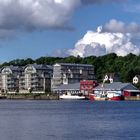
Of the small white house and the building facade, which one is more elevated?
the small white house

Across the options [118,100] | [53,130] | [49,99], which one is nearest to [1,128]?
[53,130]

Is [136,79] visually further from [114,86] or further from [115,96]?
[115,96]

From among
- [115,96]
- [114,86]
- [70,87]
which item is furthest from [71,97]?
[115,96]

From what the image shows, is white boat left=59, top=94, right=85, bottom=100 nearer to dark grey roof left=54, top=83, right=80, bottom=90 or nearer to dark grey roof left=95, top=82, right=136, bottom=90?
dark grey roof left=54, top=83, right=80, bottom=90

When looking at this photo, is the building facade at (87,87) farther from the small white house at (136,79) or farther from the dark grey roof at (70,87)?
the small white house at (136,79)

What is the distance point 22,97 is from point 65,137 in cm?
14470

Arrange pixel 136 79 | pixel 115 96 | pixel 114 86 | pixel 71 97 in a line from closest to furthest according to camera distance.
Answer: pixel 115 96 → pixel 114 86 → pixel 71 97 → pixel 136 79

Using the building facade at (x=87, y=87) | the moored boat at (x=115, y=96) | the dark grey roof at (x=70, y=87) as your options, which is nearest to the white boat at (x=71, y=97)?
the building facade at (x=87, y=87)

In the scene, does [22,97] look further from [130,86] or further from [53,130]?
[53,130]

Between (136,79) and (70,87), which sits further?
(136,79)

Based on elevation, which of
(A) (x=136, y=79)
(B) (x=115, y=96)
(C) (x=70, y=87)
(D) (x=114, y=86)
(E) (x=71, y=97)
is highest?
(A) (x=136, y=79)

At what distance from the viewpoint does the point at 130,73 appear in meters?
194

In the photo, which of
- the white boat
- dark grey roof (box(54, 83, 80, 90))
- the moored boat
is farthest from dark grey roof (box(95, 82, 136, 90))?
dark grey roof (box(54, 83, 80, 90))

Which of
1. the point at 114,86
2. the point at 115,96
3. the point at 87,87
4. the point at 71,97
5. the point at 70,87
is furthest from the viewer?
the point at 70,87
